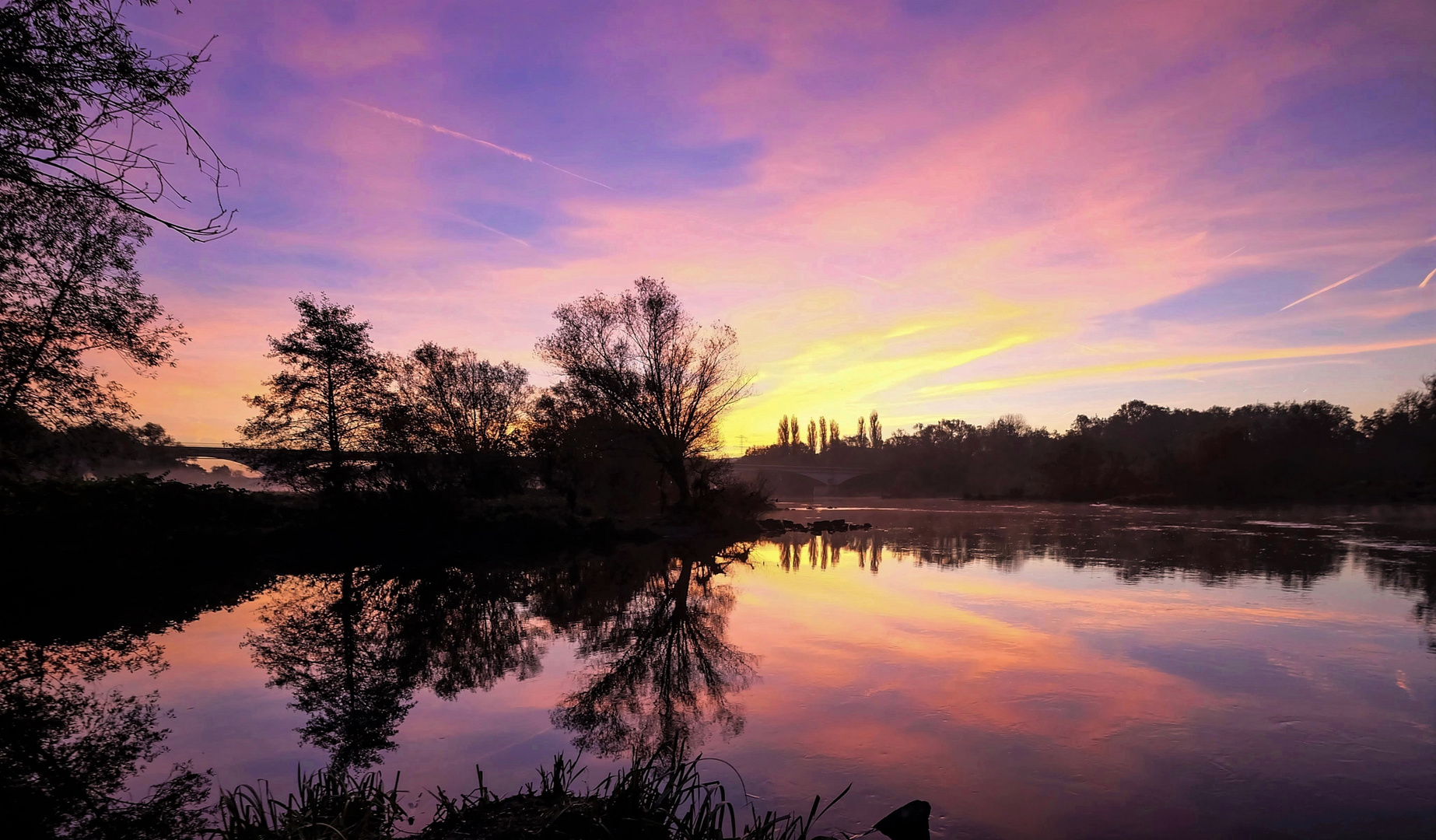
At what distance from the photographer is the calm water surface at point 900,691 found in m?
6.05

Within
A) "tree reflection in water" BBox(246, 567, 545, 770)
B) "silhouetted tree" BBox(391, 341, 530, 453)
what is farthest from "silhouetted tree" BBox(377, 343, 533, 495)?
"tree reflection in water" BBox(246, 567, 545, 770)

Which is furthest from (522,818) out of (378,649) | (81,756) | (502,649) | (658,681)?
(378,649)

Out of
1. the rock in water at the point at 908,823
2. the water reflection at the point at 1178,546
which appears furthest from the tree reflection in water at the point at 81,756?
the water reflection at the point at 1178,546

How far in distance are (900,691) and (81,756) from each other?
8.98m

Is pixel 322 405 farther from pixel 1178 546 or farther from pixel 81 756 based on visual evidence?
pixel 1178 546

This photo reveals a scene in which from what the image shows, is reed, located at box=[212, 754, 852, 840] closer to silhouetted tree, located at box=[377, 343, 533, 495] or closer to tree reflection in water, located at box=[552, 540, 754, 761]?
tree reflection in water, located at box=[552, 540, 754, 761]

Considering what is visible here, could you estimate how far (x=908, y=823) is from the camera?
5.18 metres

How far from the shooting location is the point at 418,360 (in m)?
44.6

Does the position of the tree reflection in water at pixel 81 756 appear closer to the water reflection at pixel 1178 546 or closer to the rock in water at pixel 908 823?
the rock in water at pixel 908 823

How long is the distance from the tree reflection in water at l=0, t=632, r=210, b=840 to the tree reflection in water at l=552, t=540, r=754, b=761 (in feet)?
11.7

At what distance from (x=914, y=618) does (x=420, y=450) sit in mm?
25352

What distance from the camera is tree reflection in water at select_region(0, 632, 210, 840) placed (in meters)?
5.54

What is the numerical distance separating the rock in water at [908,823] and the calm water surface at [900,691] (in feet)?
0.82

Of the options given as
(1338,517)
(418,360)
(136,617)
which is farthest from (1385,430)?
(136,617)
